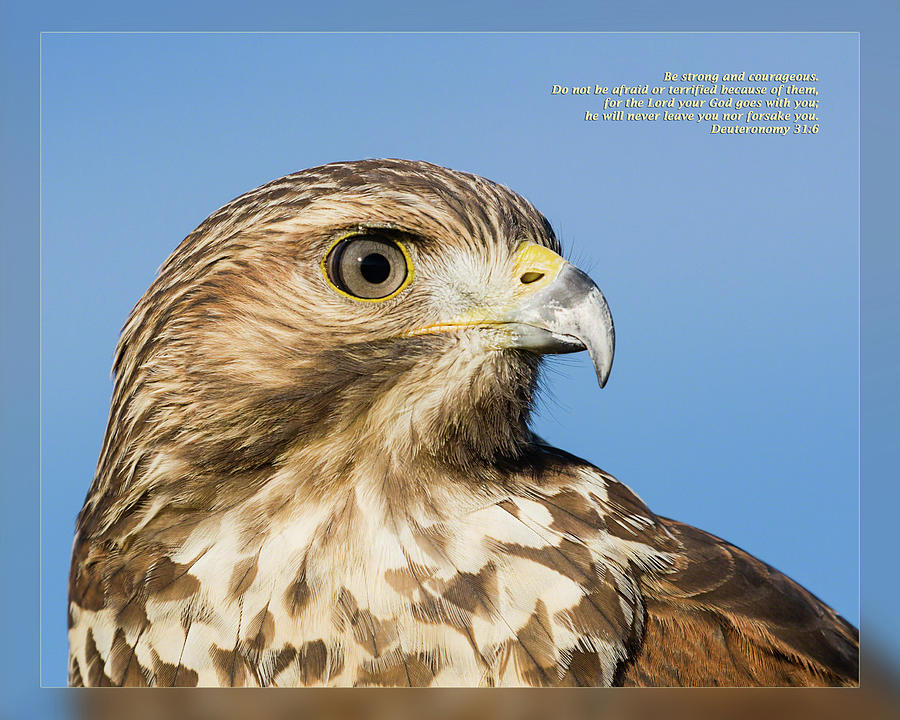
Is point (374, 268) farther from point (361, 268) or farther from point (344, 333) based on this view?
point (344, 333)

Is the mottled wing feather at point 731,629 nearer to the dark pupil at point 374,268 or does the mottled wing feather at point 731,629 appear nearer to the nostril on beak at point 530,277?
the nostril on beak at point 530,277

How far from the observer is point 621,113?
6.06 ft

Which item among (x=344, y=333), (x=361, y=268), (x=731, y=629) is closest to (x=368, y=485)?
(x=344, y=333)

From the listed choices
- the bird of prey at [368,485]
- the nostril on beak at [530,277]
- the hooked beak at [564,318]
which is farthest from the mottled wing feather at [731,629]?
the nostril on beak at [530,277]

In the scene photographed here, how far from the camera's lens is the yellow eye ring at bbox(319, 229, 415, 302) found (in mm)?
1580

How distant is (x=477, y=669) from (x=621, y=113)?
121 centimetres

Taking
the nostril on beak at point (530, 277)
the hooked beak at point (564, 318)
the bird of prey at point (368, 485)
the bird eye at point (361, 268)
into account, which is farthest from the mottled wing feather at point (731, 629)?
the bird eye at point (361, 268)

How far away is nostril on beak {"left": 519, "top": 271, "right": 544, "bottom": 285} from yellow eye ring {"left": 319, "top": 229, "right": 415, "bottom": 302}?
9.1 inches

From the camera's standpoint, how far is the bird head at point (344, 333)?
158 cm

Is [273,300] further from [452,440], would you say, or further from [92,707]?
[92,707]

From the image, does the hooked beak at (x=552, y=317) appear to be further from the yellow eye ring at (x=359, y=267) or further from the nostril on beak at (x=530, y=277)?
the yellow eye ring at (x=359, y=267)

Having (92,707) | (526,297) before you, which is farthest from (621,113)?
(92,707)

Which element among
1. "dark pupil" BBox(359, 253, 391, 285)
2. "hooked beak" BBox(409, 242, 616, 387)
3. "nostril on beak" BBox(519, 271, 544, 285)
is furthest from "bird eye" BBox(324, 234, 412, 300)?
"nostril on beak" BBox(519, 271, 544, 285)

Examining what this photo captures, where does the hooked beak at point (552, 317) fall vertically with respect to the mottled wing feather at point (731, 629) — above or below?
above
